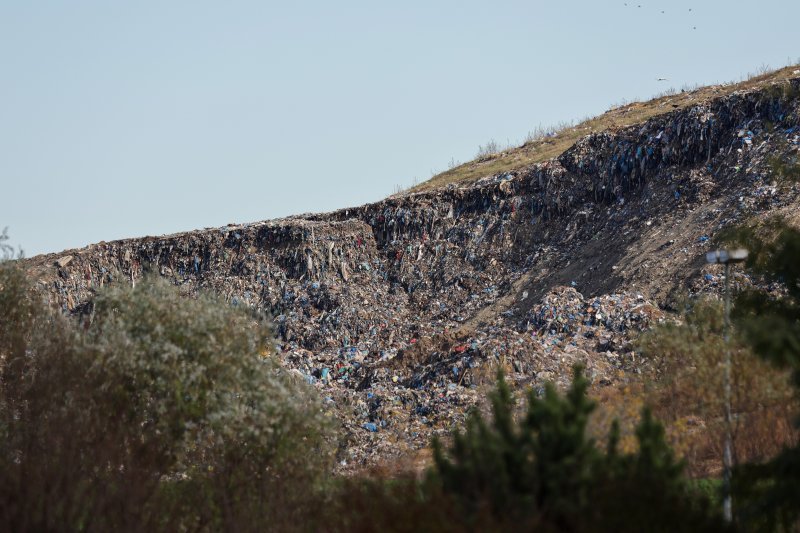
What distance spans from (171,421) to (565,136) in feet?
133

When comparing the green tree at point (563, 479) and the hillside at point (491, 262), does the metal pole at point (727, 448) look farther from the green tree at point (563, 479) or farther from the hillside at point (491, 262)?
the hillside at point (491, 262)

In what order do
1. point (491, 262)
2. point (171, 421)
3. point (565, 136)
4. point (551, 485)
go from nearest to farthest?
point (551, 485)
point (171, 421)
point (491, 262)
point (565, 136)

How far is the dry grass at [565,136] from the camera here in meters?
47.6

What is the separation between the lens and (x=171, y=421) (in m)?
Result: 16.2

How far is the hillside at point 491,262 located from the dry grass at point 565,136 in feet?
0.98

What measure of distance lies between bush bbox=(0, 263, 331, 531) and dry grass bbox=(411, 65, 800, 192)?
3202 centimetres

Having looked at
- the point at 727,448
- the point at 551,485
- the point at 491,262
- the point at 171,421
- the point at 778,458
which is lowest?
the point at 727,448

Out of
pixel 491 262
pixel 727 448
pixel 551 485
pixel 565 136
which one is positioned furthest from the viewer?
pixel 565 136

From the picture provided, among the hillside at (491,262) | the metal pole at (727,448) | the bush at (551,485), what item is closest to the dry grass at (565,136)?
the hillside at (491,262)

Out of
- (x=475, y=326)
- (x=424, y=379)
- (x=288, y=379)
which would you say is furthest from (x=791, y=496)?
(x=475, y=326)

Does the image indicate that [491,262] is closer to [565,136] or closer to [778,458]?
[565,136]

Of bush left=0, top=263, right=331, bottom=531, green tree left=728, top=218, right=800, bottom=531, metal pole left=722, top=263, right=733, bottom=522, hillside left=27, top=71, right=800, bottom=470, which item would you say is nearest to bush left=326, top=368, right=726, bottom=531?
green tree left=728, top=218, right=800, bottom=531

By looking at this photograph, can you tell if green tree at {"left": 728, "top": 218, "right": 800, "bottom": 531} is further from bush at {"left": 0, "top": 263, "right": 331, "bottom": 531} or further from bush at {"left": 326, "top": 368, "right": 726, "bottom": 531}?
bush at {"left": 0, "top": 263, "right": 331, "bottom": 531}

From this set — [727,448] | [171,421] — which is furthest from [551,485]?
[171,421]
